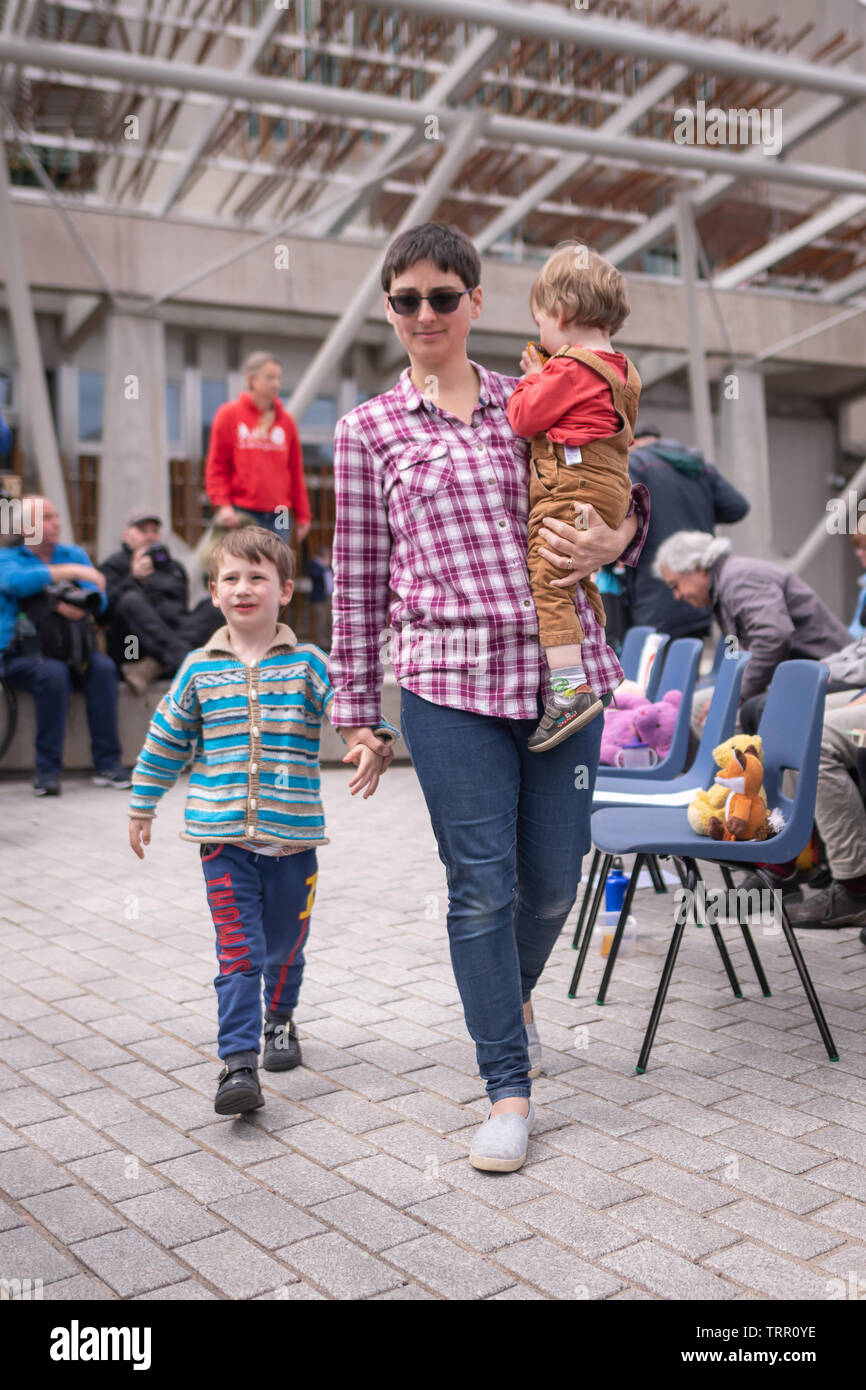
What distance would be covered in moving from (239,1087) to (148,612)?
624 cm

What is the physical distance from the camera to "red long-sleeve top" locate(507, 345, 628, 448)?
9.42 ft

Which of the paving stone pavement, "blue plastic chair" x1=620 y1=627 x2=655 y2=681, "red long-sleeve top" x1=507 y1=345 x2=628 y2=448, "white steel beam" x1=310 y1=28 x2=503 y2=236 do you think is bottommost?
the paving stone pavement

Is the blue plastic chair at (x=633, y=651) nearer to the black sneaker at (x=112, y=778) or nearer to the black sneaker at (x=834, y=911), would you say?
the black sneaker at (x=834, y=911)

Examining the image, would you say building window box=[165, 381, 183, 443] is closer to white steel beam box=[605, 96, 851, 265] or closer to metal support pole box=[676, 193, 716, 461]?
white steel beam box=[605, 96, 851, 265]

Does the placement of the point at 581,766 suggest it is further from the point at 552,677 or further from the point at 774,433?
the point at 774,433

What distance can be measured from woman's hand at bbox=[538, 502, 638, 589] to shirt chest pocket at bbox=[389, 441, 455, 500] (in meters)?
0.25

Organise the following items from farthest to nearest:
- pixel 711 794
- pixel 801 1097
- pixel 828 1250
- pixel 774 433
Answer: pixel 774 433
pixel 711 794
pixel 801 1097
pixel 828 1250

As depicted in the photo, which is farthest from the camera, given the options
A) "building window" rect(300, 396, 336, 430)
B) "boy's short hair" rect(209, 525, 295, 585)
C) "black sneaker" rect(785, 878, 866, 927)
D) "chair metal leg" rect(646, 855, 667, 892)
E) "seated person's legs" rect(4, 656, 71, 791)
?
"building window" rect(300, 396, 336, 430)

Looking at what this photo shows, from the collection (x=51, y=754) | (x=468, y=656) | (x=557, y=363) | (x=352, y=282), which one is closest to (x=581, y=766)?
(x=468, y=656)

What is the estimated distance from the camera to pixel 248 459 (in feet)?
28.9

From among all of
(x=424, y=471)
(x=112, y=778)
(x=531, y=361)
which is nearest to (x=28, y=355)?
(x=112, y=778)

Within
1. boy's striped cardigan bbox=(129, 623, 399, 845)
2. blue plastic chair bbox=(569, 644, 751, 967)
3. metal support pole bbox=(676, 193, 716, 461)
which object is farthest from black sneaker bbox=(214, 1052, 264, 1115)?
metal support pole bbox=(676, 193, 716, 461)

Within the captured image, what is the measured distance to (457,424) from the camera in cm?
297

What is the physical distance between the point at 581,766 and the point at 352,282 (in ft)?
45.3
